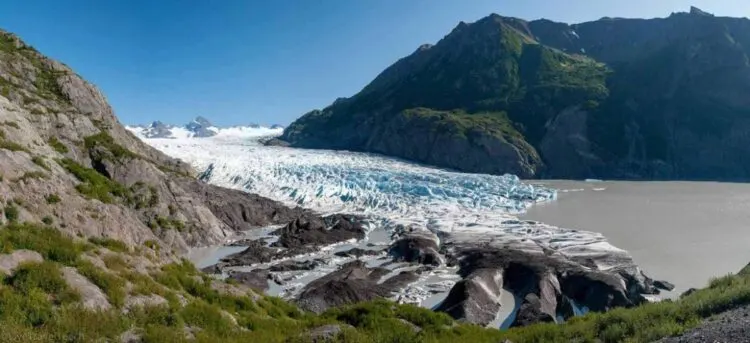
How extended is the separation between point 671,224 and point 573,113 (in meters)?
80.5

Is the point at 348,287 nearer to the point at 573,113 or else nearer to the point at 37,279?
the point at 37,279

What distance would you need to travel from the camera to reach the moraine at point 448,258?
76.3ft

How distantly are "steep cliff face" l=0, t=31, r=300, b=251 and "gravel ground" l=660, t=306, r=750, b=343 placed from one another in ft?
42.9

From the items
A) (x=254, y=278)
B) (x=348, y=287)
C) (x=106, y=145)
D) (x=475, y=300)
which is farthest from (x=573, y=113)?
(x=106, y=145)

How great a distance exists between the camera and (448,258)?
32594mm

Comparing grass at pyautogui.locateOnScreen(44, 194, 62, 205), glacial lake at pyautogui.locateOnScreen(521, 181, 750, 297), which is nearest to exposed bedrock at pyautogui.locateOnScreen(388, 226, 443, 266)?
glacial lake at pyautogui.locateOnScreen(521, 181, 750, 297)

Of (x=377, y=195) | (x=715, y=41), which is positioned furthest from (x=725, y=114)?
(x=377, y=195)

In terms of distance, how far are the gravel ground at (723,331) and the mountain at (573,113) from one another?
94598 millimetres

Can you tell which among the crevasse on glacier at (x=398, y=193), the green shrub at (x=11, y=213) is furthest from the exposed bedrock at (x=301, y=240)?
the green shrub at (x=11, y=213)

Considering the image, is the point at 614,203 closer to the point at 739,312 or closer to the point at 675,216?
the point at 675,216

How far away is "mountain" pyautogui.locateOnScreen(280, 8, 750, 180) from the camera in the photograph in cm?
10800

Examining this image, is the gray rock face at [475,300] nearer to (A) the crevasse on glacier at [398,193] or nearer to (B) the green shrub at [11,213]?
(A) the crevasse on glacier at [398,193]

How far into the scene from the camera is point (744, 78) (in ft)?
375

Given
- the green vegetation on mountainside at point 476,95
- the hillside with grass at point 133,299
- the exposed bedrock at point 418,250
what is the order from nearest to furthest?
the hillside with grass at point 133,299 < the exposed bedrock at point 418,250 < the green vegetation on mountainside at point 476,95
